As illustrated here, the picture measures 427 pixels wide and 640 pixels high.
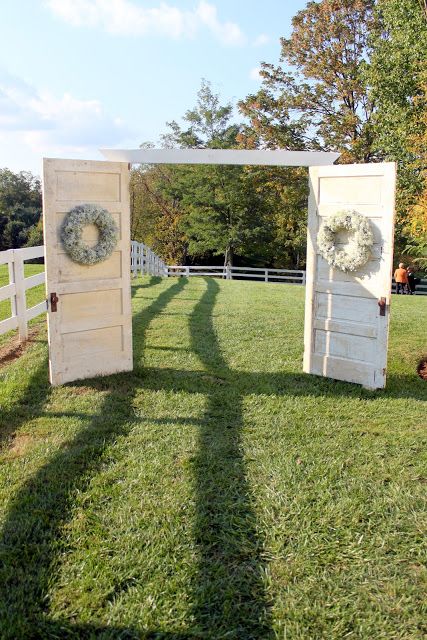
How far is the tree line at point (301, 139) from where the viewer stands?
1703 cm

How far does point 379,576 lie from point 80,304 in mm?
4023

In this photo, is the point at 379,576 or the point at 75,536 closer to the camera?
the point at 379,576

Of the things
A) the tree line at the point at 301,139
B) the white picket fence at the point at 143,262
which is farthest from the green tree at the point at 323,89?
the white picket fence at the point at 143,262

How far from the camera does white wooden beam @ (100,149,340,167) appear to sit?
586 cm

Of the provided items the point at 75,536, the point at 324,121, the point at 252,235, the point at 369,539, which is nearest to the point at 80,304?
the point at 75,536

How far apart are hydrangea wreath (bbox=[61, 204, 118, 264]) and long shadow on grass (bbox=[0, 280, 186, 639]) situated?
1619 mm

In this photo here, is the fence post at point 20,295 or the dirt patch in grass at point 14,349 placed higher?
the fence post at point 20,295

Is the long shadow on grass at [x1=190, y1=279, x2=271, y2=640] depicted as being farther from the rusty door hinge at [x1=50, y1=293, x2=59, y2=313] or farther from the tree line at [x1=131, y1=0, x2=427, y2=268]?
the tree line at [x1=131, y1=0, x2=427, y2=268]

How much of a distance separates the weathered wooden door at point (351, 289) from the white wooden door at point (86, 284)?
2.08 metres

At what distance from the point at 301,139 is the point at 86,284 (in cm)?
2186

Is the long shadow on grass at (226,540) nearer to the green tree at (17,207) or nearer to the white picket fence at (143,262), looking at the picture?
the white picket fence at (143,262)

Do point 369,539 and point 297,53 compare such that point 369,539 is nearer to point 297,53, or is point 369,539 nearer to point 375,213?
point 375,213

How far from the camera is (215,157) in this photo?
5930 mm

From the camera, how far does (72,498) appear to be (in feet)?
10.8
